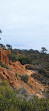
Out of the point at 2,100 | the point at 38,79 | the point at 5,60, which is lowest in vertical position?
the point at 38,79

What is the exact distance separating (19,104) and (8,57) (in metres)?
12.0

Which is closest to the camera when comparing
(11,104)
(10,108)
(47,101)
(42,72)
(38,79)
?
(10,108)

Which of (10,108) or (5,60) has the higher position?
(5,60)

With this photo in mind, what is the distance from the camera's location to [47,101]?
493 cm

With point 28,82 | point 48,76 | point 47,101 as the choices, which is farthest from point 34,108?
point 48,76

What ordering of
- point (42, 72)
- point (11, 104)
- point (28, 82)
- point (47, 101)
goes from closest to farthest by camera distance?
point (11, 104)
point (47, 101)
point (28, 82)
point (42, 72)

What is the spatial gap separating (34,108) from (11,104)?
77 cm

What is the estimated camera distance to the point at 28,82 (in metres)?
12.5

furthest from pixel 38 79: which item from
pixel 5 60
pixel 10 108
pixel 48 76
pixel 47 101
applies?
pixel 10 108

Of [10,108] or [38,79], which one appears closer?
[10,108]

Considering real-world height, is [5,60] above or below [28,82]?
above

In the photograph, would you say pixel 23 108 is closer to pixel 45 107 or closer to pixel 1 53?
pixel 45 107

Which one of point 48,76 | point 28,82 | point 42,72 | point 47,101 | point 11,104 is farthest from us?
point 42,72

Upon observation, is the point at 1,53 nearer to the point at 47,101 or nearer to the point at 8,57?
the point at 8,57
